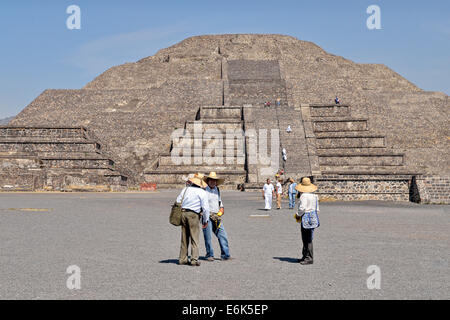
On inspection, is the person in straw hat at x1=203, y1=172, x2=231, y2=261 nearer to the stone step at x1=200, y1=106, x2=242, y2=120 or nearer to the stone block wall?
the stone block wall

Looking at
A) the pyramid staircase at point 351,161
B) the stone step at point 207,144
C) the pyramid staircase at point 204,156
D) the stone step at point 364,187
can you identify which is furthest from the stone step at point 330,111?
the stone step at point 364,187

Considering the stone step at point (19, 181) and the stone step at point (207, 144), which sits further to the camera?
the stone step at point (207, 144)

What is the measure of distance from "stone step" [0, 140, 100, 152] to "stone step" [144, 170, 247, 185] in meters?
4.00

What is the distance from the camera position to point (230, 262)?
26.1 ft

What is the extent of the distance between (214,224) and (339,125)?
2977 centimetres

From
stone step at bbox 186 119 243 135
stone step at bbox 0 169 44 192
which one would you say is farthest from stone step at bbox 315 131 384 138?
stone step at bbox 0 169 44 192

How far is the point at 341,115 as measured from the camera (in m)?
39.3

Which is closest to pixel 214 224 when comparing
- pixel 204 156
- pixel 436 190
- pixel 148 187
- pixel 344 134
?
pixel 436 190

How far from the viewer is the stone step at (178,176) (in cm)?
3219

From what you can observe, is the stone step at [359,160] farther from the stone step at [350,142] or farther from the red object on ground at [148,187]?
the red object on ground at [148,187]

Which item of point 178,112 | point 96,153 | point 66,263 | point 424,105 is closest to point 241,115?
point 178,112

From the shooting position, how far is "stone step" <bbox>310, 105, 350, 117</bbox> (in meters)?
39.3
